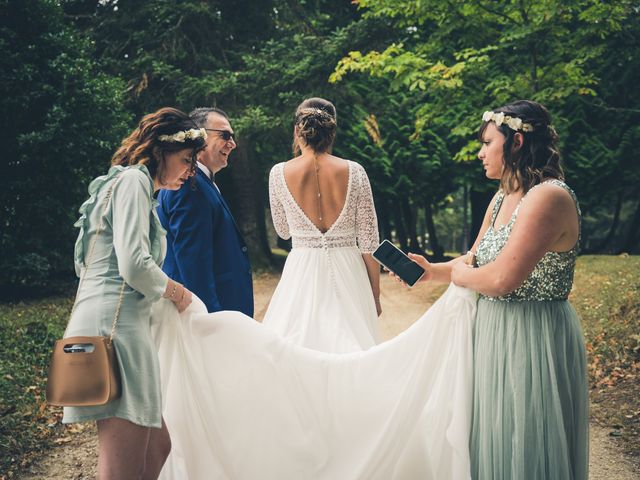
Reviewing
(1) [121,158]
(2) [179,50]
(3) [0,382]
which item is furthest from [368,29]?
(1) [121,158]

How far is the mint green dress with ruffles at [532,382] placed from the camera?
2.91 m

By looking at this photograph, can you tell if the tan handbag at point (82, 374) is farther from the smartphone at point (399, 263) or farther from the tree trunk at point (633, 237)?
the tree trunk at point (633, 237)

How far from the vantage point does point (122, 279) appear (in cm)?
286

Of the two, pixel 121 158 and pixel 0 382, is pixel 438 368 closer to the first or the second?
pixel 121 158

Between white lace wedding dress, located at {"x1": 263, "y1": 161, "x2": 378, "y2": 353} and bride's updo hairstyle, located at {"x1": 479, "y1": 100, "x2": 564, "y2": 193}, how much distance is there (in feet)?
5.37

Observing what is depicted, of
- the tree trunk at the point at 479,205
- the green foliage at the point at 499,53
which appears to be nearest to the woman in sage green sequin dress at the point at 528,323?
the green foliage at the point at 499,53

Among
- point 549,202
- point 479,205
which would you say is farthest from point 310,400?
point 479,205

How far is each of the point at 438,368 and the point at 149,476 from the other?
1.58 m

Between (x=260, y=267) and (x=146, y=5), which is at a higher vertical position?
(x=146, y=5)

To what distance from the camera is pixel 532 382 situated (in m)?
2.95

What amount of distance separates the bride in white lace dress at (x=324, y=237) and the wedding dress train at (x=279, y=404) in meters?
0.81

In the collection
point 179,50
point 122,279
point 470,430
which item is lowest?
point 470,430

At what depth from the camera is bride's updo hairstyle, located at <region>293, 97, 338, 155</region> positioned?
4602 millimetres

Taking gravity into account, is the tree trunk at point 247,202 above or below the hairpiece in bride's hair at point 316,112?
below
